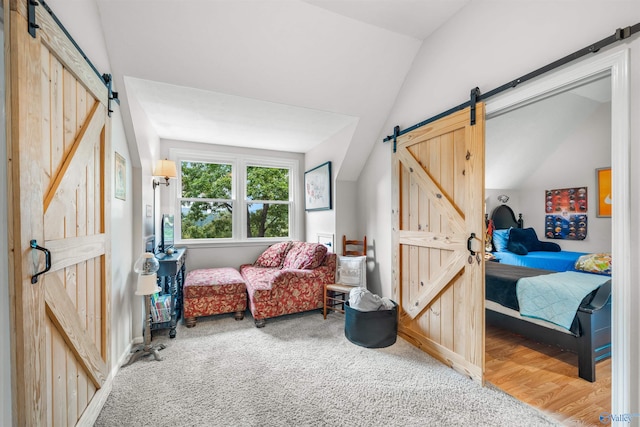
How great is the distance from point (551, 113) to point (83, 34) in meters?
5.32

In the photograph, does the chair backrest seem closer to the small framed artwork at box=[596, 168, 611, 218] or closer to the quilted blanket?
the quilted blanket

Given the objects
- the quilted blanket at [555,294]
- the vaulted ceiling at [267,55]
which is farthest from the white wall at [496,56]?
the quilted blanket at [555,294]

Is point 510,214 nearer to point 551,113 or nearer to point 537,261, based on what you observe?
point 537,261

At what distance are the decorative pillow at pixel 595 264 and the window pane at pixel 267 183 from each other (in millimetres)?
4267

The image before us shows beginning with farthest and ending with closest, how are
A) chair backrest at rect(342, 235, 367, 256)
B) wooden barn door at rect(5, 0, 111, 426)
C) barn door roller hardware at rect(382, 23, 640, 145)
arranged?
chair backrest at rect(342, 235, 367, 256) → barn door roller hardware at rect(382, 23, 640, 145) → wooden barn door at rect(5, 0, 111, 426)

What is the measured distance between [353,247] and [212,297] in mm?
1875

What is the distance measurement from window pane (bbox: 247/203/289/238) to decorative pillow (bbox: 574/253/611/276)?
13.7ft

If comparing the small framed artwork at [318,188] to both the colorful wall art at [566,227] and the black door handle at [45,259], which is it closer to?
the black door handle at [45,259]

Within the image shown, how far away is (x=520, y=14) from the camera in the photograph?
5.72 ft

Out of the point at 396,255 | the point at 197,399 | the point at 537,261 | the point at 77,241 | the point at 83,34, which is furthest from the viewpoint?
the point at 537,261

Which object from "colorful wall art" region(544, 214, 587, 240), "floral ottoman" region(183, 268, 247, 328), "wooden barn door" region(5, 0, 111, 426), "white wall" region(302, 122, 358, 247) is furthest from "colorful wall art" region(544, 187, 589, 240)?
"wooden barn door" region(5, 0, 111, 426)

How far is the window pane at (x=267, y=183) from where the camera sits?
15.0 ft

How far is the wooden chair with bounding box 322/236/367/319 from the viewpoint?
331 centimetres

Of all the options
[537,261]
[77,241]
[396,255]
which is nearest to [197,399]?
[77,241]
